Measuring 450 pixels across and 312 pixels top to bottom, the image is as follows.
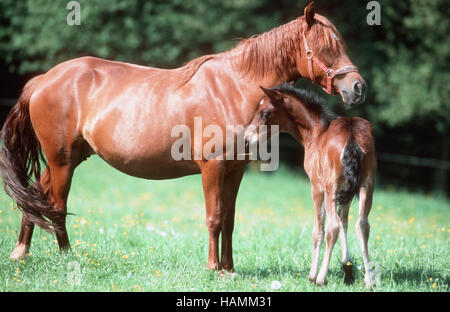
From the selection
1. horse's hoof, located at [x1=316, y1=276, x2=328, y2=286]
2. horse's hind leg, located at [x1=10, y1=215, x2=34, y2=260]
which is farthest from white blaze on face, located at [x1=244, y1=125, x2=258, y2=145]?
horse's hind leg, located at [x1=10, y1=215, x2=34, y2=260]

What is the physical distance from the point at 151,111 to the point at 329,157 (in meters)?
1.79

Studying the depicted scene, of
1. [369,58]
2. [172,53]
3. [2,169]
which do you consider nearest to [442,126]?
[369,58]

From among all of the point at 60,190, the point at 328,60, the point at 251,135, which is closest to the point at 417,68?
the point at 328,60

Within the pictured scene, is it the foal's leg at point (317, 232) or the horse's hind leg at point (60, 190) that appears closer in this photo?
the foal's leg at point (317, 232)

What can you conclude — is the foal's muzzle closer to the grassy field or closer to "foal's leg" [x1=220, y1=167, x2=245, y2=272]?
"foal's leg" [x1=220, y1=167, x2=245, y2=272]

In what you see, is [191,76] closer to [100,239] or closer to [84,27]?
[100,239]

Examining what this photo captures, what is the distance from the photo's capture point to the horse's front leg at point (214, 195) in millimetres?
4594

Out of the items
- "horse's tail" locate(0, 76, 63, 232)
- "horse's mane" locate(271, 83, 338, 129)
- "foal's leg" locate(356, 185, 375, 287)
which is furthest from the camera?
"horse's tail" locate(0, 76, 63, 232)

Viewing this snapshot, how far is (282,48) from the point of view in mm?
4676

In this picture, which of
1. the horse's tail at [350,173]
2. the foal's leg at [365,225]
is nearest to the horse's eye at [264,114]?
the horse's tail at [350,173]

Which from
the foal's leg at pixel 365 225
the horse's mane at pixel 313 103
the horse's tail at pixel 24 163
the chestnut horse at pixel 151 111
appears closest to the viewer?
the foal's leg at pixel 365 225

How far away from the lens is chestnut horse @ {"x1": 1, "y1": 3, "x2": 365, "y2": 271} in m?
4.64

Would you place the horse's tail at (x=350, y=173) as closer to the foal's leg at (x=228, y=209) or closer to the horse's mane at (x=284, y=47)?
the horse's mane at (x=284, y=47)

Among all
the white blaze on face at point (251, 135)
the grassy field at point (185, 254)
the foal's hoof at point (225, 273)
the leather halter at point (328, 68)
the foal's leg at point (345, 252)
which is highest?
the leather halter at point (328, 68)
